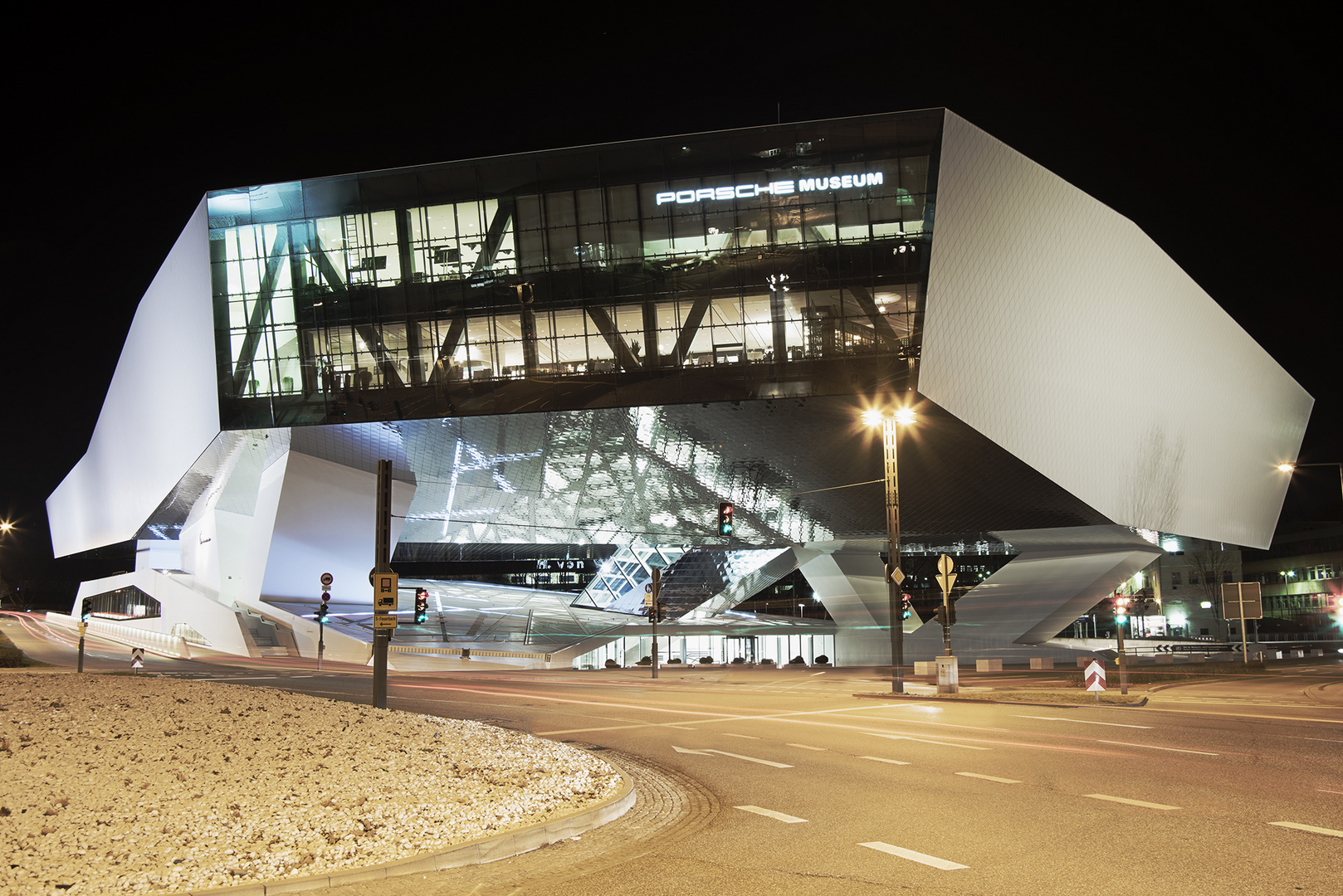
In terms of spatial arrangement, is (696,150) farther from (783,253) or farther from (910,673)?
(910,673)

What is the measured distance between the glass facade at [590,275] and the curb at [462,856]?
29813mm

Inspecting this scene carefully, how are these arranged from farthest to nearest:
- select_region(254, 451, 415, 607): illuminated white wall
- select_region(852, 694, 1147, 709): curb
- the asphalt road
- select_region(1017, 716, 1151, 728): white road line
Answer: select_region(254, 451, 415, 607): illuminated white wall
select_region(852, 694, 1147, 709): curb
select_region(1017, 716, 1151, 728): white road line
the asphalt road

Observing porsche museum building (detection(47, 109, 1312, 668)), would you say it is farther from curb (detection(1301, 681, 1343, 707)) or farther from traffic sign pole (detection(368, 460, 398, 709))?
traffic sign pole (detection(368, 460, 398, 709))

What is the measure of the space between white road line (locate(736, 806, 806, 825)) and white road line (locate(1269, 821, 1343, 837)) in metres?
4.10

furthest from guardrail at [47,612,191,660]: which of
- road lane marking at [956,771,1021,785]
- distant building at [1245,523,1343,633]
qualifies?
distant building at [1245,523,1343,633]

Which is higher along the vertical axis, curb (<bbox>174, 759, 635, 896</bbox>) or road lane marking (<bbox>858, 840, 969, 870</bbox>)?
curb (<bbox>174, 759, 635, 896</bbox>)

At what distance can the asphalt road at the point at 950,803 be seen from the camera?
7.10m

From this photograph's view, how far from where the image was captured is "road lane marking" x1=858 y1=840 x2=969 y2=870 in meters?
7.42

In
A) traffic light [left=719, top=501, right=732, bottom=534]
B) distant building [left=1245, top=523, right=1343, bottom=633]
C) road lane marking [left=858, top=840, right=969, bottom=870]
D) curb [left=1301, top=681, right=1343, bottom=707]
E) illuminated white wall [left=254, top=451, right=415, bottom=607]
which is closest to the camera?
road lane marking [left=858, top=840, right=969, bottom=870]

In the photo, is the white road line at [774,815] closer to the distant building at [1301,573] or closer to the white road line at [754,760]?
the white road line at [754,760]

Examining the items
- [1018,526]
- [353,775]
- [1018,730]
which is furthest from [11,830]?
[1018,526]

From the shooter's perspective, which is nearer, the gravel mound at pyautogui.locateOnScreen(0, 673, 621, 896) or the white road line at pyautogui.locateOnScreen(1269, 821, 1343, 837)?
the gravel mound at pyautogui.locateOnScreen(0, 673, 621, 896)

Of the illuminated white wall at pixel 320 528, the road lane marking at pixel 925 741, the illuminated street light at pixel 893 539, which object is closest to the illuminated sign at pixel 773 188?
the illuminated street light at pixel 893 539

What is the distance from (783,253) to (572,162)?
8.97 meters
